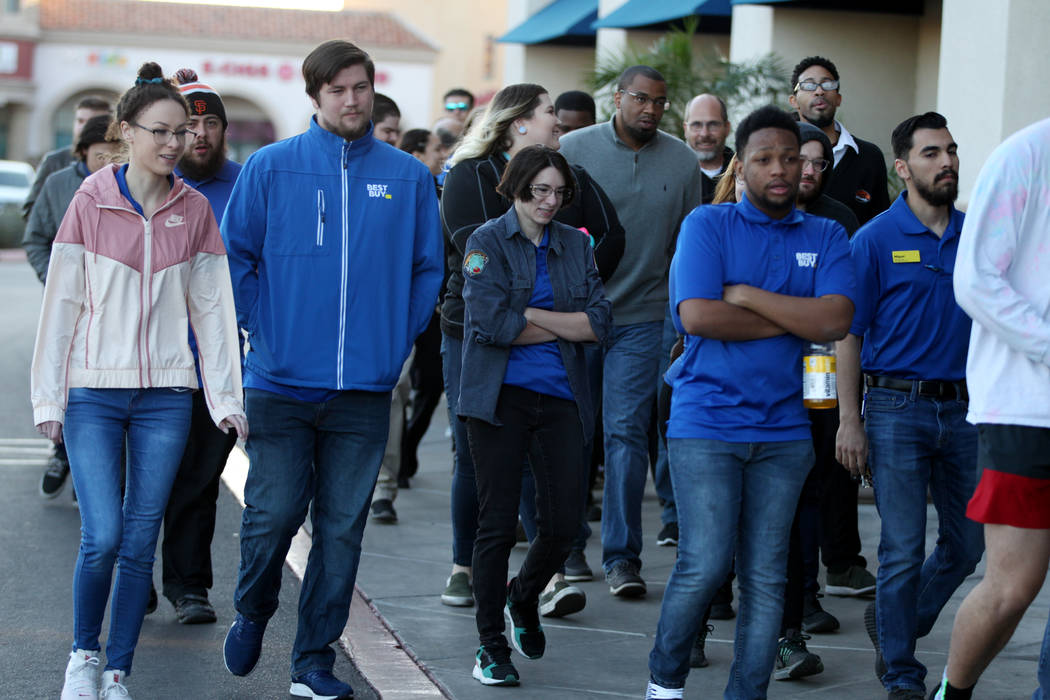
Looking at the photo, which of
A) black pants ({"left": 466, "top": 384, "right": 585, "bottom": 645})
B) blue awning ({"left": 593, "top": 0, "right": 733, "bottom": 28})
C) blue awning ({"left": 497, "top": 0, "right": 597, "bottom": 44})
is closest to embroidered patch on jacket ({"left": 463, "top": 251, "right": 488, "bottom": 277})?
black pants ({"left": 466, "top": 384, "right": 585, "bottom": 645})

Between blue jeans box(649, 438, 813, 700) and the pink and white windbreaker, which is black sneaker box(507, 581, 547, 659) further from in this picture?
the pink and white windbreaker

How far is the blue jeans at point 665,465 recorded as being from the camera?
772cm

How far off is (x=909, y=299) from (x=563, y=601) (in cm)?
205

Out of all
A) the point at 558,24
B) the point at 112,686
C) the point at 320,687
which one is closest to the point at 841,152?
the point at 320,687

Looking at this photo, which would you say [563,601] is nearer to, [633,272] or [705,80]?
[633,272]

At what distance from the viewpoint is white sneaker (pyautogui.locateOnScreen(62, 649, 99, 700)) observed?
490 centimetres

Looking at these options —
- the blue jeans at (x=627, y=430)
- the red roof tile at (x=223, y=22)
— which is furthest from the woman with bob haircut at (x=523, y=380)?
the red roof tile at (x=223, y=22)

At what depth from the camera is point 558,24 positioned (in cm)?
1939

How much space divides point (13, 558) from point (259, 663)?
2.20 metres

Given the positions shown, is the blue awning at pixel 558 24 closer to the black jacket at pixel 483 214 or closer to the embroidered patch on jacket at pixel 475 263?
the black jacket at pixel 483 214

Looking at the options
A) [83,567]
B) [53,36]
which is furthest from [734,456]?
[53,36]

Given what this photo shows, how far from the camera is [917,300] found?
202 inches

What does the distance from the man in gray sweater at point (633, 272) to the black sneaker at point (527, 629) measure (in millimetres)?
1145

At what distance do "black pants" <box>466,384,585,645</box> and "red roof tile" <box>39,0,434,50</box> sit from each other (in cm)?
5205
